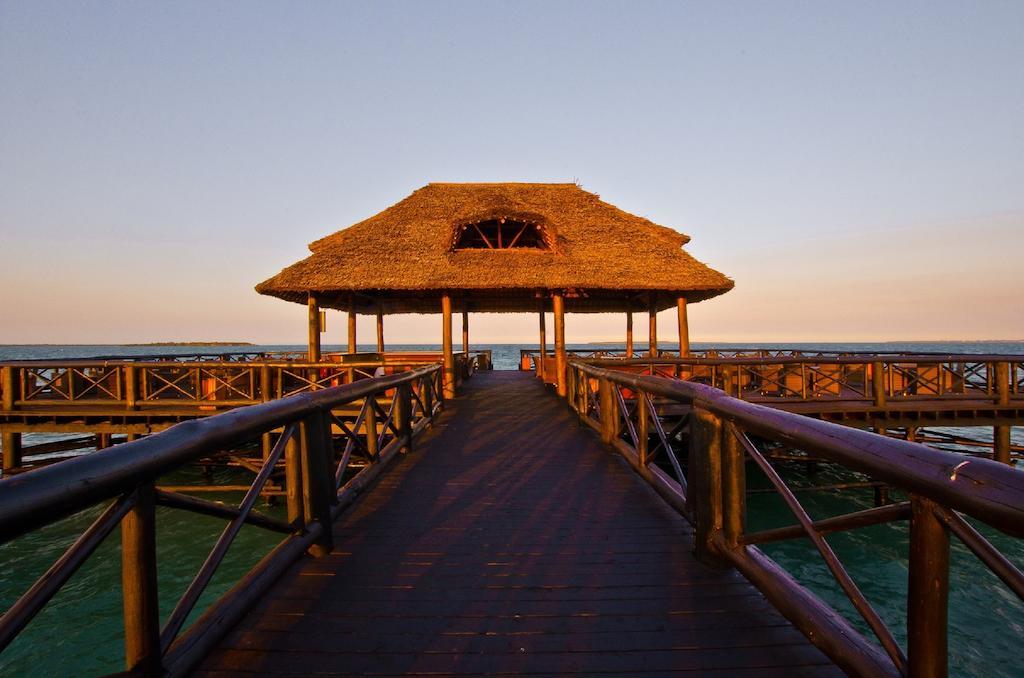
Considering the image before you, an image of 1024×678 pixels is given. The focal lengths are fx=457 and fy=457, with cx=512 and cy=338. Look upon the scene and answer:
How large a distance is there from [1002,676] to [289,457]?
22.1 ft

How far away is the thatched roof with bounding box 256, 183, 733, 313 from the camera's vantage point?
11594 millimetres

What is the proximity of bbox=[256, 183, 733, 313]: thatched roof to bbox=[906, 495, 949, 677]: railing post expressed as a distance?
33.8 feet

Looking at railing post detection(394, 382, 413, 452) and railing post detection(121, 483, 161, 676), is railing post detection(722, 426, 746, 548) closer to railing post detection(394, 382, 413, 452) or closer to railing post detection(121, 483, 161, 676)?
railing post detection(121, 483, 161, 676)

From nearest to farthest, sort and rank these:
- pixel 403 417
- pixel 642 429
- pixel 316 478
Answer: pixel 316 478 < pixel 642 429 < pixel 403 417

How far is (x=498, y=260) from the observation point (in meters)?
12.4

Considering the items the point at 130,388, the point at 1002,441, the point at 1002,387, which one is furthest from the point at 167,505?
the point at 1002,441

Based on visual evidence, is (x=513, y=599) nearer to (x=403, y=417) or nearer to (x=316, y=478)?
(x=316, y=478)

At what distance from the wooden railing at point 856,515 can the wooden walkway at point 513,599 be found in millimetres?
206

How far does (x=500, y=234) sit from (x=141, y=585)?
12.1 meters

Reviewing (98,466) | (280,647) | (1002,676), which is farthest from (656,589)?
(1002,676)

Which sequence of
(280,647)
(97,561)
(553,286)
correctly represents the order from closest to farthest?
(280,647)
(97,561)
(553,286)

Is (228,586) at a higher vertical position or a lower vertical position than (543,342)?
lower

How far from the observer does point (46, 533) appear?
7.48 meters

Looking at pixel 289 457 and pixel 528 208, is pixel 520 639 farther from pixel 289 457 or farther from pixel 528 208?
pixel 528 208
